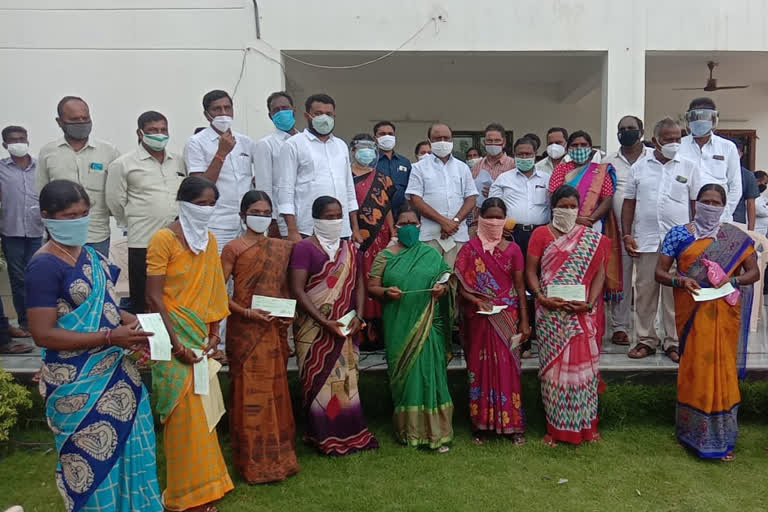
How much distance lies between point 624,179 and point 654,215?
0.50 m

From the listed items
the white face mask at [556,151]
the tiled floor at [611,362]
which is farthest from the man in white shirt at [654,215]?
the white face mask at [556,151]

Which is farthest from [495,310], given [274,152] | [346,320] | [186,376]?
[274,152]

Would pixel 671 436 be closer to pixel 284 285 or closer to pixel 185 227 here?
pixel 284 285

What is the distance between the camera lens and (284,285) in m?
3.79

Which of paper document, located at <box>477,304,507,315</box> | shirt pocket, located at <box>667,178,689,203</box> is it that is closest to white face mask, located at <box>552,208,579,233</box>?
paper document, located at <box>477,304,507,315</box>

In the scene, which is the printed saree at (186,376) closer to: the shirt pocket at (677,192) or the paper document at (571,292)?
the paper document at (571,292)

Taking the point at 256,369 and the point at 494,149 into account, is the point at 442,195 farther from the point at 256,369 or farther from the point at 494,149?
the point at 256,369

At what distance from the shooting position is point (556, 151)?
5.73 metres

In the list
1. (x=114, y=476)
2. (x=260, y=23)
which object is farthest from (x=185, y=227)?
(x=260, y=23)

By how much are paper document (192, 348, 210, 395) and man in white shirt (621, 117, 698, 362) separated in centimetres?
355

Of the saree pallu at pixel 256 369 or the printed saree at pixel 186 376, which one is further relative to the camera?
the saree pallu at pixel 256 369

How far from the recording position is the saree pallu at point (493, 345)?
415 cm

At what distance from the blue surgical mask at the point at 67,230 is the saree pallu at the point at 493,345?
2.52 metres

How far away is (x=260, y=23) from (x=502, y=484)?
245 inches
